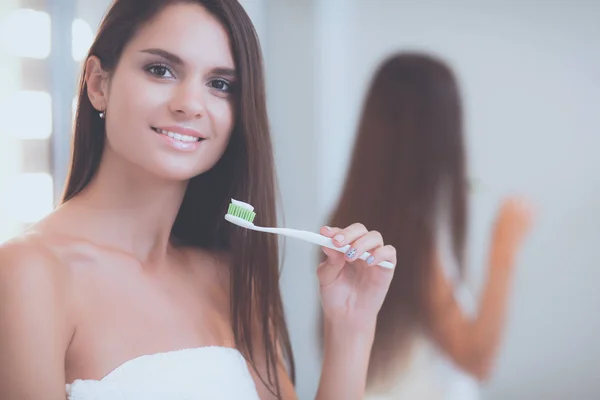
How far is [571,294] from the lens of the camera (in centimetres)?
82

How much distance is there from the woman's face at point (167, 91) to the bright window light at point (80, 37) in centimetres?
22

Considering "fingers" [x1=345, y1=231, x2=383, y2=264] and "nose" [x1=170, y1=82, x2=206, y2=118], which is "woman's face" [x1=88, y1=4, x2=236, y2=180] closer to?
"nose" [x1=170, y1=82, x2=206, y2=118]

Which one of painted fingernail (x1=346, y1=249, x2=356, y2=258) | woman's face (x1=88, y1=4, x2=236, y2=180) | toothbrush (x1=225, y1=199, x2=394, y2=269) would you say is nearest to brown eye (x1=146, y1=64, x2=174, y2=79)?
woman's face (x1=88, y1=4, x2=236, y2=180)

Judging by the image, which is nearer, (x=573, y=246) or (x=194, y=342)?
(x=194, y=342)

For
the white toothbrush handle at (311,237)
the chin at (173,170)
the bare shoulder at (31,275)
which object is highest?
the chin at (173,170)

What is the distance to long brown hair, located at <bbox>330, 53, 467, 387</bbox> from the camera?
0.85 m

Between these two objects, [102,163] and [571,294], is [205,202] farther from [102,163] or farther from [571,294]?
[571,294]

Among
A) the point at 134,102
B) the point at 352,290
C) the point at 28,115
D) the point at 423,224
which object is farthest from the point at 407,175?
the point at 28,115

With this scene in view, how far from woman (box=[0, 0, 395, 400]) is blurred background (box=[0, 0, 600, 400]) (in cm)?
18

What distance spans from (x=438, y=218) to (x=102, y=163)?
1.43ft

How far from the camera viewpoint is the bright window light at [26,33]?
79 centimetres

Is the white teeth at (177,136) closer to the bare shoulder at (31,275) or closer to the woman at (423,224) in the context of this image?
the bare shoulder at (31,275)

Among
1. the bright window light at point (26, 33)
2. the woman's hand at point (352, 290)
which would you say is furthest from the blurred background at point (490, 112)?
the woman's hand at point (352, 290)

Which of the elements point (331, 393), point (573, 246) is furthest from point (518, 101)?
point (331, 393)
